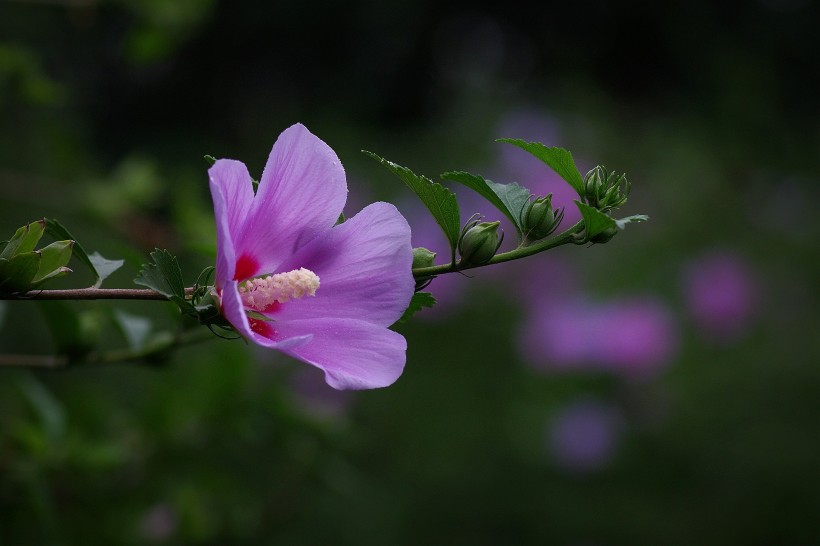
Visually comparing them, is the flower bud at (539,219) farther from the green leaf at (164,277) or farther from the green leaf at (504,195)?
the green leaf at (164,277)

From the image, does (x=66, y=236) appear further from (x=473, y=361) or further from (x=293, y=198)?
(x=473, y=361)

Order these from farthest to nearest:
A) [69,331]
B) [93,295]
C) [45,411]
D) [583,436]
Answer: [583,436] < [45,411] < [69,331] < [93,295]

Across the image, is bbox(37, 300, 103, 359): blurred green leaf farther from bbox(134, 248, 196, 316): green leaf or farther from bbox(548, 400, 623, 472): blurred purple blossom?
bbox(548, 400, 623, 472): blurred purple blossom

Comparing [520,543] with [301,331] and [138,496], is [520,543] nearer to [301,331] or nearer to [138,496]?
[138,496]

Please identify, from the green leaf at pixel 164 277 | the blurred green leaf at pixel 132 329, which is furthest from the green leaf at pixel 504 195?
the blurred green leaf at pixel 132 329

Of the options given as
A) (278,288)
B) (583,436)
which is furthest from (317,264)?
(583,436)

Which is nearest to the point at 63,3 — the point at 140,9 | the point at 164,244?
the point at 140,9

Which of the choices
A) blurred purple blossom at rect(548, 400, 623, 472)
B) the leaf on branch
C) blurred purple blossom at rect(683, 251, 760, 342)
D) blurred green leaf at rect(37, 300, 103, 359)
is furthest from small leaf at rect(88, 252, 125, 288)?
blurred purple blossom at rect(683, 251, 760, 342)
